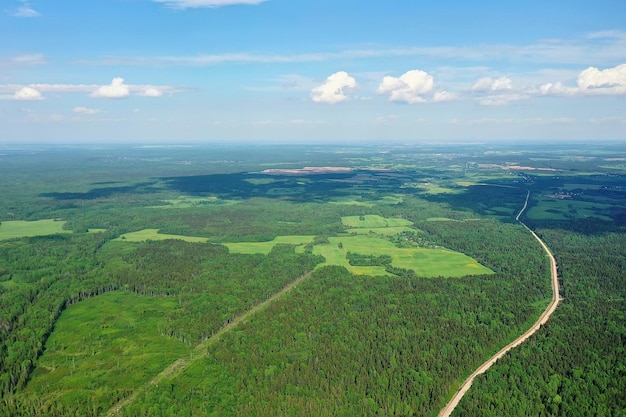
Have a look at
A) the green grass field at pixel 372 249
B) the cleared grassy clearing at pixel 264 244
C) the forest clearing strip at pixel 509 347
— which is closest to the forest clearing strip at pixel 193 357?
the green grass field at pixel 372 249

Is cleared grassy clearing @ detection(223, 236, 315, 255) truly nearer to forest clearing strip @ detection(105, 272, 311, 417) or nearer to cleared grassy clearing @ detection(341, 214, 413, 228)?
cleared grassy clearing @ detection(341, 214, 413, 228)

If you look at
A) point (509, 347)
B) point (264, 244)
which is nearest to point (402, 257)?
point (264, 244)

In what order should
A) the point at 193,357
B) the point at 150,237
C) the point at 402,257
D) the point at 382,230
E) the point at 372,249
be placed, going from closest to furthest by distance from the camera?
1. the point at 193,357
2. the point at 402,257
3. the point at 372,249
4. the point at 150,237
5. the point at 382,230

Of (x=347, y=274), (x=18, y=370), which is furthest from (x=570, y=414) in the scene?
(x=18, y=370)

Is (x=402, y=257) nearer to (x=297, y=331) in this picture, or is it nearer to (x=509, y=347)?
(x=509, y=347)

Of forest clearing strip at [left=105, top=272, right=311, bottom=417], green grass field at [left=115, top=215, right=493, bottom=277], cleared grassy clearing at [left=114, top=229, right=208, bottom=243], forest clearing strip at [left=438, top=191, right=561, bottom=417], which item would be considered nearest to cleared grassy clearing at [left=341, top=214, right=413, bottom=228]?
green grass field at [left=115, top=215, right=493, bottom=277]

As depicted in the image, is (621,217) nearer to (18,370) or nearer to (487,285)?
(487,285)
